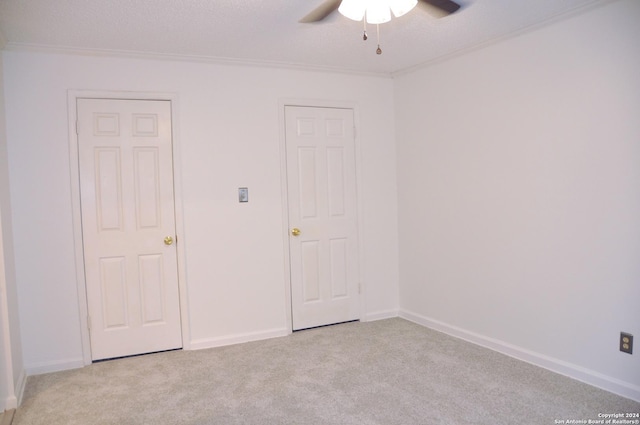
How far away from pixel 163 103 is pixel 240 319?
1.90 metres

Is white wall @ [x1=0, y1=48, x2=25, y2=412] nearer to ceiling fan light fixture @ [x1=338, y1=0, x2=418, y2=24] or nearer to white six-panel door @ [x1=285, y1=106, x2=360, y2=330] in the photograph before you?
white six-panel door @ [x1=285, y1=106, x2=360, y2=330]

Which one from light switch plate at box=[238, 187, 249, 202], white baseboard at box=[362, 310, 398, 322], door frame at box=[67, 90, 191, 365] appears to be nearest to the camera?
door frame at box=[67, 90, 191, 365]

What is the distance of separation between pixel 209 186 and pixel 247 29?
4.29ft

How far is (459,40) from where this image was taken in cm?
331

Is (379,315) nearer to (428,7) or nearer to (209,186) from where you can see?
(209,186)

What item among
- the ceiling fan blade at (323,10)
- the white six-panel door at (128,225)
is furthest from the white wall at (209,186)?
the ceiling fan blade at (323,10)

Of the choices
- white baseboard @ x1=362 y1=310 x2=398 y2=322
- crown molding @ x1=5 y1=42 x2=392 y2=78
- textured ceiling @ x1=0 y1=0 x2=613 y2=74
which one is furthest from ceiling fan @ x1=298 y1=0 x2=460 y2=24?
white baseboard @ x1=362 y1=310 x2=398 y2=322

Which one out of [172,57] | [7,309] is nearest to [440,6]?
[172,57]

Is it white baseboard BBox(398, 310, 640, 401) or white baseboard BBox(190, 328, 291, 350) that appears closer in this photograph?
→ white baseboard BBox(398, 310, 640, 401)

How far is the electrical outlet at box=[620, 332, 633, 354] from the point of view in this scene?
2.58 m

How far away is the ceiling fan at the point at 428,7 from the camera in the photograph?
223 cm

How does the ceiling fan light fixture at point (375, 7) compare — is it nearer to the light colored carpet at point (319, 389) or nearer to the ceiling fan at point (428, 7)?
the ceiling fan at point (428, 7)

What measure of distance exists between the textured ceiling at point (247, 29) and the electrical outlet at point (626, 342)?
198 centimetres

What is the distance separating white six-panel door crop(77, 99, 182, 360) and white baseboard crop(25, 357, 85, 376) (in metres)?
0.12
